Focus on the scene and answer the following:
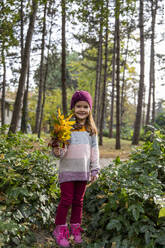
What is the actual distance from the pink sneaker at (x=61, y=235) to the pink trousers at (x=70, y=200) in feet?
0.23

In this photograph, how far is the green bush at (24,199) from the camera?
2.31 meters

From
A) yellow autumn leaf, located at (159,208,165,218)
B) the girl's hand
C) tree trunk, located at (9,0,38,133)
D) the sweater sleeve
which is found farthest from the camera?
tree trunk, located at (9,0,38,133)

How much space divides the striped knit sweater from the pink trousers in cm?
11

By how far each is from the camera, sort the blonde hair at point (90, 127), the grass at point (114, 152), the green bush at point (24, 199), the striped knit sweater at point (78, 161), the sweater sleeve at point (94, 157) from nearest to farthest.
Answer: the green bush at point (24, 199) → the striped knit sweater at point (78, 161) → the sweater sleeve at point (94, 157) → the blonde hair at point (90, 127) → the grass at point (114, 152)

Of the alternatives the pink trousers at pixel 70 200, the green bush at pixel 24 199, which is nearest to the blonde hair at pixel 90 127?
the pink trousers at pixel 70 200

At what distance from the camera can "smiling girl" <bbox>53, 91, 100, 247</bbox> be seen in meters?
2.79

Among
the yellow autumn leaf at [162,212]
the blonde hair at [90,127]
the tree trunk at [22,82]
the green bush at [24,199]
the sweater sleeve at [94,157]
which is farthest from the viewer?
the tree trunk at [22,82]

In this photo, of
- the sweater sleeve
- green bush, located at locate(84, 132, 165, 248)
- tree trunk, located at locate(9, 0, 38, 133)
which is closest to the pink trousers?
the sweater sleeve

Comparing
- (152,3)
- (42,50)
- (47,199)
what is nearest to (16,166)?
(47,199)

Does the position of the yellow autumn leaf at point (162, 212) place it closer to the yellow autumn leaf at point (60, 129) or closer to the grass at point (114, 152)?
the yellow autumn leaf at point (60, 129)

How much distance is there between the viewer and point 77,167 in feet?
9.16

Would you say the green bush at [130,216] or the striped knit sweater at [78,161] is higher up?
the striped knit sweater at [78,161]

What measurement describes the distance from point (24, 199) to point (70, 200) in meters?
0.60

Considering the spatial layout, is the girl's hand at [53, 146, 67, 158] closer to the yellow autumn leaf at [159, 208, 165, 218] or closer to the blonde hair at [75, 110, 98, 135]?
the blonde hair at [75, 110, 98, 135]
